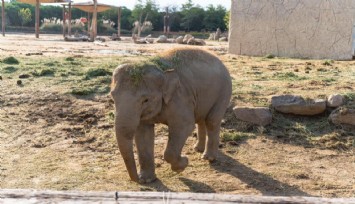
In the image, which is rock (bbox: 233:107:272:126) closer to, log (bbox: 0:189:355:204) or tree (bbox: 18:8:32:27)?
log (bbox: 0:189:355:204)

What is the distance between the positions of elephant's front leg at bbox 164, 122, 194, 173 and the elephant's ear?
284mm

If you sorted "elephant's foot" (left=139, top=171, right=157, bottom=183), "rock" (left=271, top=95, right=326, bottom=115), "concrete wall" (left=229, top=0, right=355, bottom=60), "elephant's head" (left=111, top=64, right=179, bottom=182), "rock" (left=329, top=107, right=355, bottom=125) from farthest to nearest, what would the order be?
1. "concrete wall" (left=229, top=0, right=355, bottom=60)
2. "rock" (left=271, top=95, right=326, bottom=115)
3. "rock" (left=329, top=107, right=355, bottom=125)
4. "elephant's foot" (left=139, top=171, right=157, bottom=183)
5. "elephant's head" (left=111, top=64, right=179, bottom=182)

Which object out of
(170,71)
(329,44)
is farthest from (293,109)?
(329,44)

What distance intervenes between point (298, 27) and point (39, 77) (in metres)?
9.22

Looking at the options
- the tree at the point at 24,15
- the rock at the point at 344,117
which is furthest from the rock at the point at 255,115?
the tree at the point at 24,15

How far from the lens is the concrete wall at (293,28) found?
1459 cm

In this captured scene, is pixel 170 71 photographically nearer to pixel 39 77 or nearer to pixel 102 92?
pixel 102 92

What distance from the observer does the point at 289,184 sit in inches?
185

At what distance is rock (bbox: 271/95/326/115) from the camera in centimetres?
648

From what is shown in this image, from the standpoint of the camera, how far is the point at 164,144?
5.86 m

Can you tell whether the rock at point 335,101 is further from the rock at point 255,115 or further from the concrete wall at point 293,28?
the concrete wall at point 293,28

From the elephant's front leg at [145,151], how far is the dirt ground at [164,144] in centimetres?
12

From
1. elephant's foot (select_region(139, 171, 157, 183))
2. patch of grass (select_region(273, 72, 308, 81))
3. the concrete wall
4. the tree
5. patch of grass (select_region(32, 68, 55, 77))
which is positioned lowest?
elephant's foot (select_region(139, 171, 157, 183))

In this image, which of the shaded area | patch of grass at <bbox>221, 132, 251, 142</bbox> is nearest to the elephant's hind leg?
the shaded area
